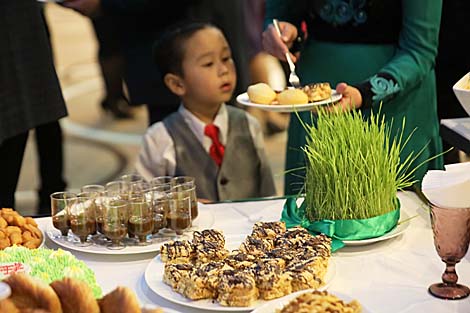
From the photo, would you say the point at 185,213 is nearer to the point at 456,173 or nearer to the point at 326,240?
the point at 326,240

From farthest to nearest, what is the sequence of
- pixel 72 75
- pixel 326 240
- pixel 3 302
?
pixel 72 75 → pixel 326 240 → pixel 3 302

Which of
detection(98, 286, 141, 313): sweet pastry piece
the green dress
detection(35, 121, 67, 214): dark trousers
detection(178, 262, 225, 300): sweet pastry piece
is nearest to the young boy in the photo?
the green dress

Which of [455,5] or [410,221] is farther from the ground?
[455,5]

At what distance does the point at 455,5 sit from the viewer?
3.17 meters

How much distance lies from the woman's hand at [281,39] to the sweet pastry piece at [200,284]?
3.78 ft

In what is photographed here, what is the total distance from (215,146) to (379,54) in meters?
0.75

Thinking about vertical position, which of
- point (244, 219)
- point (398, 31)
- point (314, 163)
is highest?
point (398, 31)

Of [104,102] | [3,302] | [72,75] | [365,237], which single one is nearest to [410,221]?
[365,237]

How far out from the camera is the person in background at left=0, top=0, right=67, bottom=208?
9.47 ft

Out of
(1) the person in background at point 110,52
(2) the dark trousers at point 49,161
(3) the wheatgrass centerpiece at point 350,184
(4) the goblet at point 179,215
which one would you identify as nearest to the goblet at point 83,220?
(4) the goblet at point 179,215

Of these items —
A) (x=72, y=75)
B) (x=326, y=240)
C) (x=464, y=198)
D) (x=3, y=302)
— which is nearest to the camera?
(x=3, y=302)

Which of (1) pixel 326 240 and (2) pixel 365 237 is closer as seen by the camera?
(1) pixel 326 240

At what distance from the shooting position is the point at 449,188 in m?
1.50

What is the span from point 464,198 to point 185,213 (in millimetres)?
631
